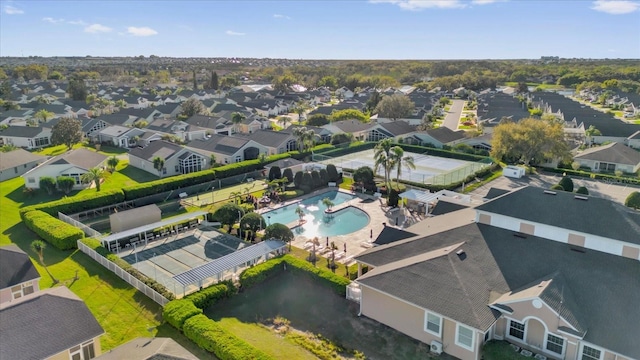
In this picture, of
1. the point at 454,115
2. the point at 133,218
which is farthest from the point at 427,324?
the point at 454,115

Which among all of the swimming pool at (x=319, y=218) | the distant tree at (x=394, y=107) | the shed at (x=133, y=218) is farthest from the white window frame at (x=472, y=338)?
the distant tree at (x=394, y=107)

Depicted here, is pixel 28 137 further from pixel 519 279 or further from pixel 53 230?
pixel 519 279

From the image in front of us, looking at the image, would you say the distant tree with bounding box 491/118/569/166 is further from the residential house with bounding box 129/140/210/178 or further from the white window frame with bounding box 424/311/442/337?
the white window frame with bounding box 424/311/442/337

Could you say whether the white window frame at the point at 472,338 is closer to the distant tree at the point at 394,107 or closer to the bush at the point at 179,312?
the bush at the point at 179,312

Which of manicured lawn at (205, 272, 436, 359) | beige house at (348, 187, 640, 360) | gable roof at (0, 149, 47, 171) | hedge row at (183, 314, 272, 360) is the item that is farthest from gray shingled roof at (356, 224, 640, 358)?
gable roof at (0, 149, 47, 171)

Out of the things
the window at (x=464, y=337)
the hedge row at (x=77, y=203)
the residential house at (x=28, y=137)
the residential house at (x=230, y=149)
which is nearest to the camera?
the window at (x=464, y=337)

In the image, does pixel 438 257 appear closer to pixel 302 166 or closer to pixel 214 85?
pixel 302 166
